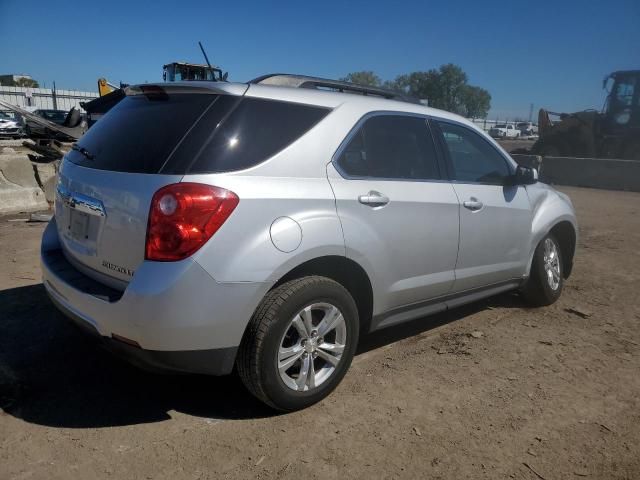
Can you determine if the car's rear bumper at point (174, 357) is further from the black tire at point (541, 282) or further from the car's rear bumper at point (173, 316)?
the black tire at point (541, 282)

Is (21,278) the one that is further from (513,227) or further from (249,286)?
(513,227)

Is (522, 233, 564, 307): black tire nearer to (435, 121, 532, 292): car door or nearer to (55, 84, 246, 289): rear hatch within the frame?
(435, 121, 532, 292): car door

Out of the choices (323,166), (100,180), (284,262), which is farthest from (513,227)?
(100,180)

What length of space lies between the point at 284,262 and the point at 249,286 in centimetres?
22

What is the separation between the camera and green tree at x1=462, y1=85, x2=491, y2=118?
284 feet

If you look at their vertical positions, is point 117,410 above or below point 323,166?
below

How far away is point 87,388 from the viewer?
3035mm

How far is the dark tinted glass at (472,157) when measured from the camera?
380 centimetres

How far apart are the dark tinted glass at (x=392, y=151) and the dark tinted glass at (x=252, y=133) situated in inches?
13.4

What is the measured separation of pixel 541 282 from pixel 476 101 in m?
89.8

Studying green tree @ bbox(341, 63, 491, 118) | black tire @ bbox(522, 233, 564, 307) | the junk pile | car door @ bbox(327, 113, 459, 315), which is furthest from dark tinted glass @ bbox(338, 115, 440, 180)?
green tree @ bbox(341, 63, 491, 118)

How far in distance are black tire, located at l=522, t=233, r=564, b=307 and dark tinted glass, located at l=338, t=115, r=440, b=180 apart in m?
1.58

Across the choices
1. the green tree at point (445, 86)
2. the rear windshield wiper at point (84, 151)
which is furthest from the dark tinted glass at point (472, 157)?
the green tree at point (445, 86)

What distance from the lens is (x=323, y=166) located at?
2.88 metres
